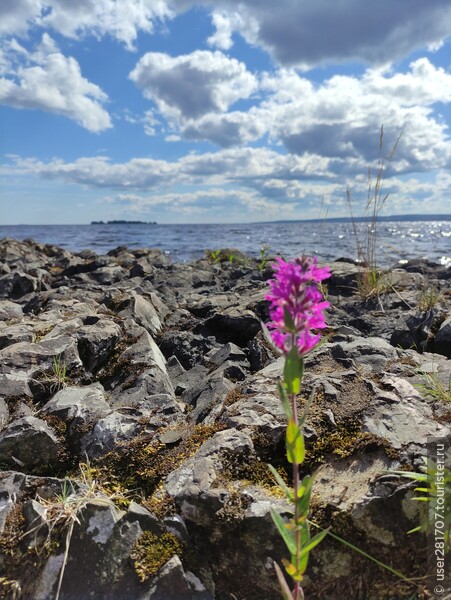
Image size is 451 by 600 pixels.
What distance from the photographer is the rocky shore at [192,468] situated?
263 cm

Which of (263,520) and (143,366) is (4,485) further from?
(143,366)

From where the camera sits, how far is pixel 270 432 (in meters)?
3.24

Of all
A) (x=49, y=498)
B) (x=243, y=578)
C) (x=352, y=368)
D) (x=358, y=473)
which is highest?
(x=352, y=368)

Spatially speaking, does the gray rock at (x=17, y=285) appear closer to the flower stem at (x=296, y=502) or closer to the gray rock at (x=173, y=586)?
the gray rock at (x=173, y=586)

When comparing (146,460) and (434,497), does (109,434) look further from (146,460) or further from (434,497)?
(434,497)

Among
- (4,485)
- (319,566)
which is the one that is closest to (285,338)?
(319,566)

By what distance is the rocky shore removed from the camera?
8.62 feet

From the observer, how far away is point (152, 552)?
8.77ft

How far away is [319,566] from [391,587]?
39 centimetres

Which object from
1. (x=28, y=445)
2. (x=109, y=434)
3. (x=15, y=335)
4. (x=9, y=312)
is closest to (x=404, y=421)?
(x=109, y=434)

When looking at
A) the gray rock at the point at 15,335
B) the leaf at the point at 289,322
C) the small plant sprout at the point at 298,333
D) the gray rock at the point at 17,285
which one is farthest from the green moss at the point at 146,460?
the gray rock at the point at 17,285

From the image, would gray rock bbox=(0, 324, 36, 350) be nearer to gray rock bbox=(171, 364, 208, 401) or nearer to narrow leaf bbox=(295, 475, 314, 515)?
gray rock bbox=(171, 364, 208, 401)

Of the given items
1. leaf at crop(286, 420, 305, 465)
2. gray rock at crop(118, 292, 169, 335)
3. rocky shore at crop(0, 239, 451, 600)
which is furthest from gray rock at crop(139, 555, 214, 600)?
→ gray rock at crop(118, 292, 169, 335)

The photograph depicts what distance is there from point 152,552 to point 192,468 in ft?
1.81
